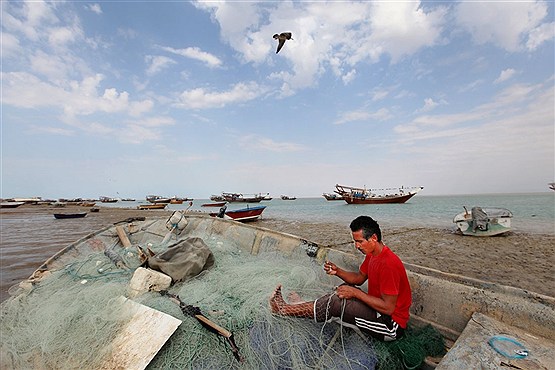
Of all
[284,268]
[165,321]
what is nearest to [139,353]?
[165,321]

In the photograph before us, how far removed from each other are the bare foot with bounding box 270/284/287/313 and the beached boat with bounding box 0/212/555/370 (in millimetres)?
69

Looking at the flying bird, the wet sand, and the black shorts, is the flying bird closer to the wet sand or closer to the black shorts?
the black shorts

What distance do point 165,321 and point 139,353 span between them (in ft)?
0.96

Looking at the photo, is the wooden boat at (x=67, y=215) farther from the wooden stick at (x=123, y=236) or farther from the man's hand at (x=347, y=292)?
the man's hand at (x=347, y=292)

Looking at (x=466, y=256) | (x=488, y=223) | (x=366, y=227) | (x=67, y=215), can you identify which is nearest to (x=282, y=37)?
(x=366, y=227)

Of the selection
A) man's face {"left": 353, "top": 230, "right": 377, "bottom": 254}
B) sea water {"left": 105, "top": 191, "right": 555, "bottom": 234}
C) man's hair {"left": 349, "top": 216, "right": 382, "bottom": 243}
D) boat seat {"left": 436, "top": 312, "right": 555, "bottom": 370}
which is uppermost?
man's hair {"left": 349, "top": 216, "right": 382, "bottom": 243}

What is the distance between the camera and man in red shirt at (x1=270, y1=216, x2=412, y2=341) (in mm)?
2209

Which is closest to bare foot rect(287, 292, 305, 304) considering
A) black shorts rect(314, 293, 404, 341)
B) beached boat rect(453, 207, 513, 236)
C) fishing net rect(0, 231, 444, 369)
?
fishing net rect(0, 231, 444, 369)

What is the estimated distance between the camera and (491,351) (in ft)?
6.14

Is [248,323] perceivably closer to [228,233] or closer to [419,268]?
[419,268]

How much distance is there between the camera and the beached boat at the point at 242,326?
7.02 ft

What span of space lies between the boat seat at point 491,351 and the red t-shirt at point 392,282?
0.43 m

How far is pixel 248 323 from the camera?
8.09 ft

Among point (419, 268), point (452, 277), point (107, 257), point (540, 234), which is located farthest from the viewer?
point (540, 234)
